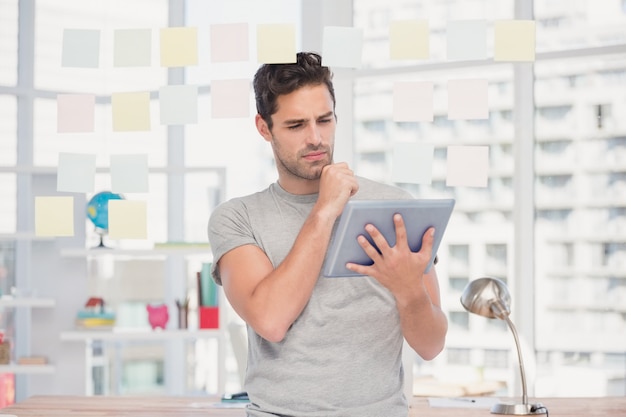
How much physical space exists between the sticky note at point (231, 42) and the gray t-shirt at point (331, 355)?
557 millimetres

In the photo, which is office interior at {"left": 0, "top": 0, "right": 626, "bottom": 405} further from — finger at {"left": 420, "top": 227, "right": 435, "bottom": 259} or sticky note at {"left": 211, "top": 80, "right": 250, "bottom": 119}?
finger at {"left": 420, "top": 227, "right": 435, "bottom": 259}

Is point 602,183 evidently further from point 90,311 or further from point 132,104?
point 132,104

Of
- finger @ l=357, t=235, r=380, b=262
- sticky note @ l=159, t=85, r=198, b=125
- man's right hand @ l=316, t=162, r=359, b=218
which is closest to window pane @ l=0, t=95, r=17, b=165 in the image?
sticky note @ l=159, t=85, r=198, b=125

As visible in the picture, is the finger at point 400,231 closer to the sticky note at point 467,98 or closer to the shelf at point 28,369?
the sticky note at point 467,98

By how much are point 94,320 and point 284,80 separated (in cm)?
253

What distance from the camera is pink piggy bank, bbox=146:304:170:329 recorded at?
422cm

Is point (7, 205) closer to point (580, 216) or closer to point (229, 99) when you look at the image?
point (580, 216)

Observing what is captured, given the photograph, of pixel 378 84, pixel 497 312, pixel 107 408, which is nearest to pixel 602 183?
pixel 378 84

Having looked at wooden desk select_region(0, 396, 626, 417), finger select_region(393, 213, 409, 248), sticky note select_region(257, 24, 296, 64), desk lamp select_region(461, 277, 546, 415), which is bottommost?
wooden desk select_region(0, 396, 626, 417)

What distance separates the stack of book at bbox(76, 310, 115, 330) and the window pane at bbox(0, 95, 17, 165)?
1.52 metres

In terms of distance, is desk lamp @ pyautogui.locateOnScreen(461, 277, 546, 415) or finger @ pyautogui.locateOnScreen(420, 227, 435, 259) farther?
desk lamp @ pyautogui.locateOnScreen(461, 277, 546, 415)

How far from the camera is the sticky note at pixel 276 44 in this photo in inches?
79.8

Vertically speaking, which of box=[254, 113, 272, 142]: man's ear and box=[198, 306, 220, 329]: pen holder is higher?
box=[254, 113, 272, 142]: man's ear

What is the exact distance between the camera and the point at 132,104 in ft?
7.54
